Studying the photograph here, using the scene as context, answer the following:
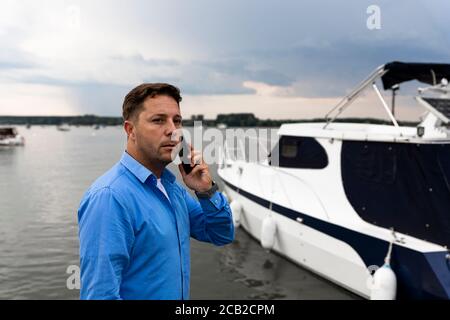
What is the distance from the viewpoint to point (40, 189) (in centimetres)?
2325

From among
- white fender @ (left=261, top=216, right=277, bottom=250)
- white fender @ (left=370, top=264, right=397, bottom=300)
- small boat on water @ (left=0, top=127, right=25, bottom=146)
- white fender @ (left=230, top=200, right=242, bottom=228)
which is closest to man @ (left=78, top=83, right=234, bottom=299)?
white fender @ (left=370, top=264, right=397, bottom=300)

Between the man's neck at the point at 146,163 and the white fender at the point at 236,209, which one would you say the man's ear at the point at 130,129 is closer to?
the man's neck at the point at 146,163

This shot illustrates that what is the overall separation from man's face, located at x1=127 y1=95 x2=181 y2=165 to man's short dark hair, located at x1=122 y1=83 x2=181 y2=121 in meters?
0.02

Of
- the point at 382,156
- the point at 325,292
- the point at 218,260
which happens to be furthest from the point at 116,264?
the point at 218,260

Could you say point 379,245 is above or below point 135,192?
below

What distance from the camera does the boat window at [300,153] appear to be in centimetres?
910

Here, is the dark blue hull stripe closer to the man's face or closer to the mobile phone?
the mobile phone

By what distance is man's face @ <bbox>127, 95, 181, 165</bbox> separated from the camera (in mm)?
1925

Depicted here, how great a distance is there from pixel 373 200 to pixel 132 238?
6885mm

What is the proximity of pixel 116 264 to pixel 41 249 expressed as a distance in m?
11.7

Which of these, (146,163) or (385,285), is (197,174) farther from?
(385,285)

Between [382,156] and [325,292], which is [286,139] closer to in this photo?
[382,156]
